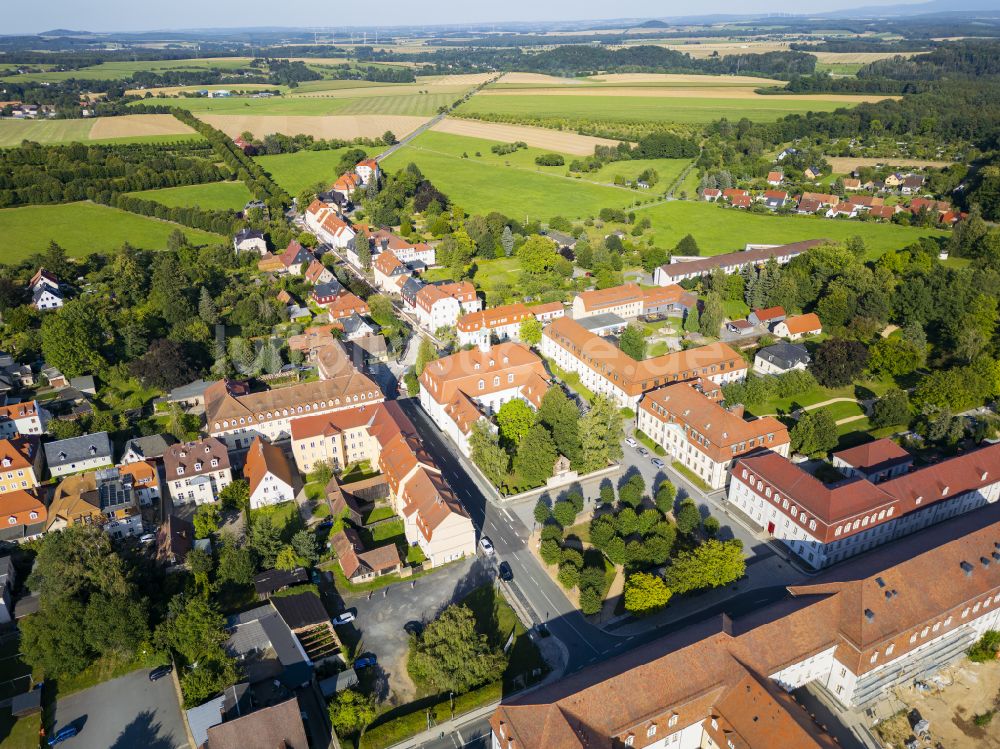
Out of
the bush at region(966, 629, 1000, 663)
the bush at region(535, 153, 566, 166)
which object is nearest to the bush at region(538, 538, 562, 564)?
the bush at region(966, 629, 1000, 663)

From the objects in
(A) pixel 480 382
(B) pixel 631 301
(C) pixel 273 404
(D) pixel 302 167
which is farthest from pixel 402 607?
(D) pixel 302 167

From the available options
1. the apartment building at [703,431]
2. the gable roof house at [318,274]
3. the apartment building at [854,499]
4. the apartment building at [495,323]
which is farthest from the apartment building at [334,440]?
the gable roof house at [318,274]

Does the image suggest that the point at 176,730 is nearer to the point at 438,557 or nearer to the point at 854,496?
the point at 438,557

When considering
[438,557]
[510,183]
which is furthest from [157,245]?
[438,557]

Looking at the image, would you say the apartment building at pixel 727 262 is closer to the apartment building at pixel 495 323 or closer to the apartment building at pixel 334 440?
the apartment building at pixel 495 323

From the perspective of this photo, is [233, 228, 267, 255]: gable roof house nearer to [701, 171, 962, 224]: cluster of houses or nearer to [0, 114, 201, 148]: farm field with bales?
[0, 114, 201, 148]: farm field with bales
